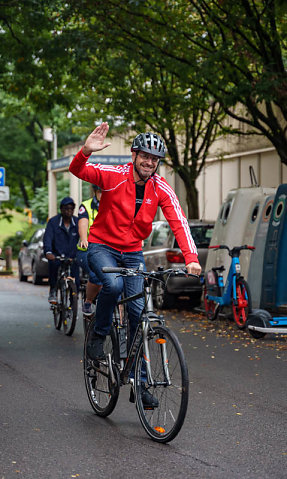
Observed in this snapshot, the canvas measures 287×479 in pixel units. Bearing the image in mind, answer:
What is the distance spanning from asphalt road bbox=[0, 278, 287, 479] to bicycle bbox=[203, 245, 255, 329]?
139 centimetres

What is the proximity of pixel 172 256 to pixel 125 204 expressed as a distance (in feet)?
28.3

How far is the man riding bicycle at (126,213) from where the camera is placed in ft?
18.1

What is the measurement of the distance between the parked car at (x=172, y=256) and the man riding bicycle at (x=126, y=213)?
7.97 metres

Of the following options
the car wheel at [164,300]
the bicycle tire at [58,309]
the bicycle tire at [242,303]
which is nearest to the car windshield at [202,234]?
the car wheel at [164,300]

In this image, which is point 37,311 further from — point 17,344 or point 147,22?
point 147,22

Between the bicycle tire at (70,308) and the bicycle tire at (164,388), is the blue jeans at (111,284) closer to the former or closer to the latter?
the bicycle tire at (164,388)

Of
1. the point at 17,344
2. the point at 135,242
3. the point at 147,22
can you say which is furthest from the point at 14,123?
the point at 135,242

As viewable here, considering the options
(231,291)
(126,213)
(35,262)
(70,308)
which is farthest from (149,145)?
(35,262)

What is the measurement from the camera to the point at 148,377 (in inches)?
208

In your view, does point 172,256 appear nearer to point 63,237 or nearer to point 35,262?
point 63,237

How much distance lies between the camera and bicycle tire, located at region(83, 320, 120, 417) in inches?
227

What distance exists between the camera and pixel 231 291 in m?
12.0

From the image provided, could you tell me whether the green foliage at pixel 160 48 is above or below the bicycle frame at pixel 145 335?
above

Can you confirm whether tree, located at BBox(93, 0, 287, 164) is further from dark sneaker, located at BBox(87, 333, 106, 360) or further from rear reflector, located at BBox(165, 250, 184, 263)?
dark sneaker, located at BBox(87, 333, 106, 360)
